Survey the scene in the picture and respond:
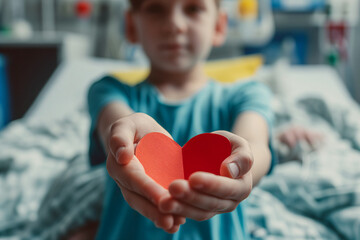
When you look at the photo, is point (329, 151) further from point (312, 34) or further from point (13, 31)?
Result: point (13, 31)

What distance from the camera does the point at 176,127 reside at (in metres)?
0.42

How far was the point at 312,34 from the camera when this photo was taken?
2338 mm

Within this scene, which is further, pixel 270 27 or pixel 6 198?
pixel 270 27

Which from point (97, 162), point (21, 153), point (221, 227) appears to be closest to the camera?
point (221, 227)

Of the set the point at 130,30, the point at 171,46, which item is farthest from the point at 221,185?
the point at 130,30

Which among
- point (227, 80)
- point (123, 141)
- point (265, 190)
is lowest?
point (265, 190)

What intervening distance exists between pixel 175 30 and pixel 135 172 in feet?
0.85

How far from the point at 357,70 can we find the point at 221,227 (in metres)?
2.23

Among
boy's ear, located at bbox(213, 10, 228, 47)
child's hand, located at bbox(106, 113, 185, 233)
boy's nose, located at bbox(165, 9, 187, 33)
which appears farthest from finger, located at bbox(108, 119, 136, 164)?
boy's ear, located at bbox(213, 10, 228, 47)

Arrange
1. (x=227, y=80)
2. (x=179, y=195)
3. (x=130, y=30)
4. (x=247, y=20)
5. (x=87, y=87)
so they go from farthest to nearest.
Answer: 1. (x=247, y=20)
2. (x=87, y=87)
3. (x=227, y=80)
4. (x=130, y=30)
5. (x=179, y=195)

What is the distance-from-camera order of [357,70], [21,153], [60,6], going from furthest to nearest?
[60,6], [357,70], [21,153]

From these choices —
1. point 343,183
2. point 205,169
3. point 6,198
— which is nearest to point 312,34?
point 343,183

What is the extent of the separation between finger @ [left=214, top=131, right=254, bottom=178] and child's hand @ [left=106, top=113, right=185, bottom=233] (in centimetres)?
4

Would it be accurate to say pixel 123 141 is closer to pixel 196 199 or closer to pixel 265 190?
pixel 196 199
